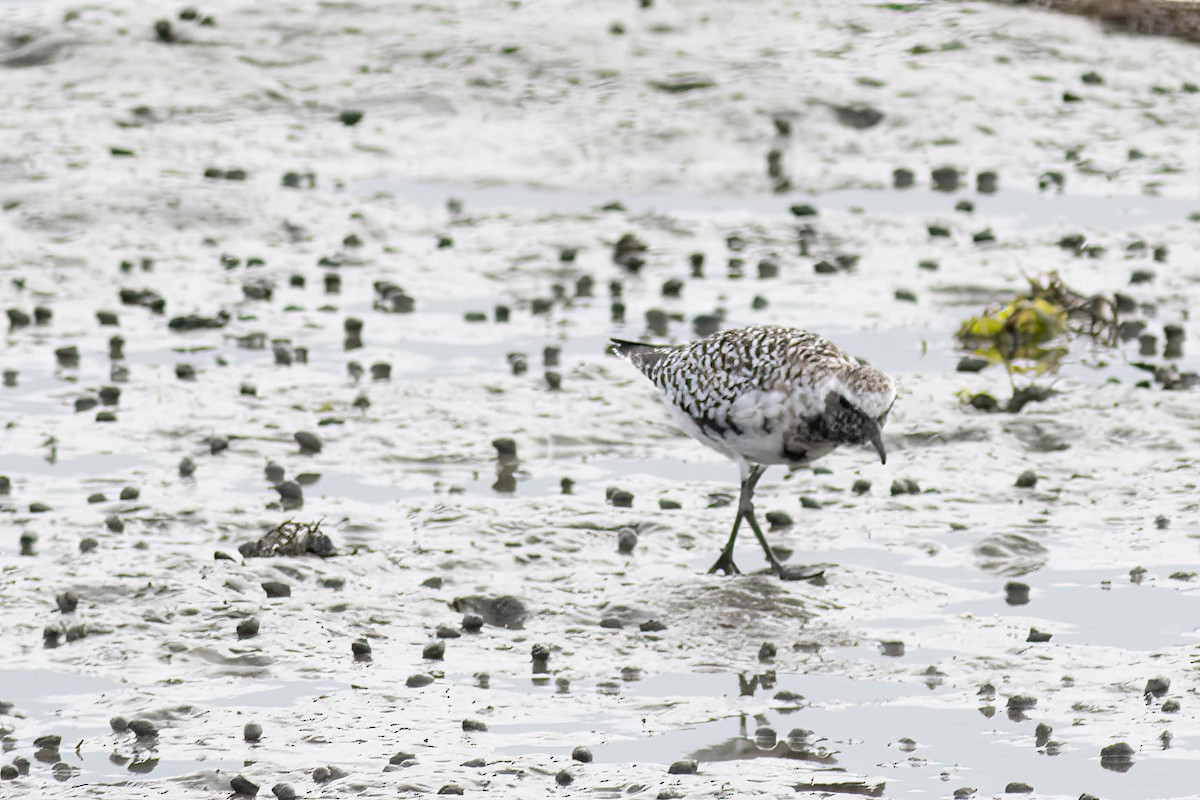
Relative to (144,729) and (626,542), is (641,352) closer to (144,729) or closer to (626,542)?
(626,542)

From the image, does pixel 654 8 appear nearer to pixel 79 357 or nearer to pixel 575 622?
pixel 79 357

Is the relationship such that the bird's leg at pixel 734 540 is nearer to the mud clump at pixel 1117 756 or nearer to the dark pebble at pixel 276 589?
the dark pebble at pixel 276 589

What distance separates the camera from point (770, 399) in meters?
10.9

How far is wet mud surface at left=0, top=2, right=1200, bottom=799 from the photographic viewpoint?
31.1 feet

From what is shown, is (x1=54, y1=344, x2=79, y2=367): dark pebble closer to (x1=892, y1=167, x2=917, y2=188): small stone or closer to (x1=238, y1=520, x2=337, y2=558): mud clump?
(x1=238, y1=520, x2=337, y2=558): mud clump

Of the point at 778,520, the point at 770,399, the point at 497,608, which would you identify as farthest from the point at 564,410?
the point at 770,399

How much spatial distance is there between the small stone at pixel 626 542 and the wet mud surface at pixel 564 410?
20 mm

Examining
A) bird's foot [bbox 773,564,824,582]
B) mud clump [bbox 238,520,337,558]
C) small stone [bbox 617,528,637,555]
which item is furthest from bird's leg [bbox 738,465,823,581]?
mud clump [bbox 238,520,337,558]

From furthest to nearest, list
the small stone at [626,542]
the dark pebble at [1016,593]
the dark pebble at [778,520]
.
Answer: the dark pebble at [778,520] → the small stone at [626,542] → the dark pebble at [1016,593]

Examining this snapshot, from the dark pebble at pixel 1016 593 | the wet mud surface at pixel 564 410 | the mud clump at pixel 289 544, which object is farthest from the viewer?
the mud clump at pixel 289 544

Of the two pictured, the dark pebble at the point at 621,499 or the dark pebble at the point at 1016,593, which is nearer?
the dark pebble at the point at 1016,593

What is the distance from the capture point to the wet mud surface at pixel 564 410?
9477mm

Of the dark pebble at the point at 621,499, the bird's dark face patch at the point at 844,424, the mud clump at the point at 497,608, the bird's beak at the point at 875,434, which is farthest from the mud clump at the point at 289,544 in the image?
the bird's beak at the point at 875,434

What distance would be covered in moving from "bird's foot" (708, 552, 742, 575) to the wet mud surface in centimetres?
11
